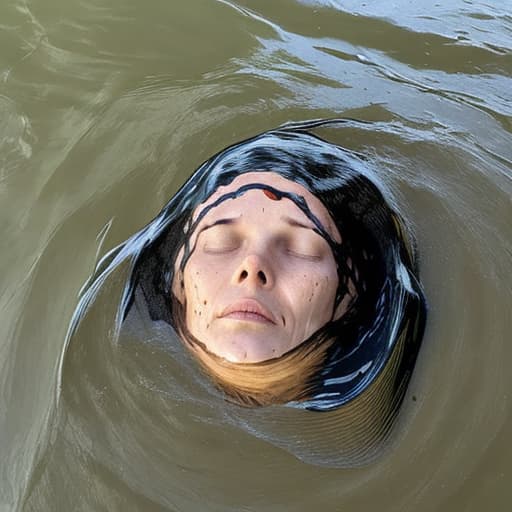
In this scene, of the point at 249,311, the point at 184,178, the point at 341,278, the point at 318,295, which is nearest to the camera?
the point at 249,311

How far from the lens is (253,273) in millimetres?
2129

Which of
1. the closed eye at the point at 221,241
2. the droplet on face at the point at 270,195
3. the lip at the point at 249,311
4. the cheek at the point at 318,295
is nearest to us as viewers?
the lip at the point at 249,311

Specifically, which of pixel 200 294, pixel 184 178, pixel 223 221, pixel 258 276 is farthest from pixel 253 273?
pixel 184 178

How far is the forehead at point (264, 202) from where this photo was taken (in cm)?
240

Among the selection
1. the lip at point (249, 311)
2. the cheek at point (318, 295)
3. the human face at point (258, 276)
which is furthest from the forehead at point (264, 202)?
the lip at point (249, 311)

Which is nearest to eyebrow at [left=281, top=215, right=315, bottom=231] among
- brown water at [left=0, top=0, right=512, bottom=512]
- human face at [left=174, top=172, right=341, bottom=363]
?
human face at [left=174, top=172, right=341, bottom=363]

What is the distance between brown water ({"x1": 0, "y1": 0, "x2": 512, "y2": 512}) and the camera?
2.22m

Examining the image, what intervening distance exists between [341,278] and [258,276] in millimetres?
359

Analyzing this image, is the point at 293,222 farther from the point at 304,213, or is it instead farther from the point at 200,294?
the point at 200,294

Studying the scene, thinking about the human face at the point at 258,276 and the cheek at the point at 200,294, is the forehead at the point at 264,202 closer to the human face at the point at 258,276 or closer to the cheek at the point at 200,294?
the human face at the point at 258,276

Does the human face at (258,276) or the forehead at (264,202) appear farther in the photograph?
the forehead at (264,202)

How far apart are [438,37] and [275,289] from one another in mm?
2342

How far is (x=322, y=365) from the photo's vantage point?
228cm

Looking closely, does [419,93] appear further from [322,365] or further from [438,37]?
[322,365]
